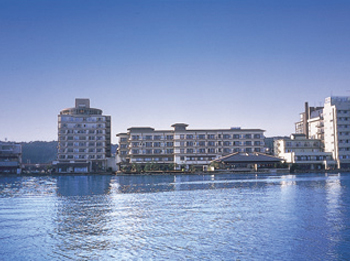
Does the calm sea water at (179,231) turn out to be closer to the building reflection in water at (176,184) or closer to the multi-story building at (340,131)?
the building reflection in water at (176,184)

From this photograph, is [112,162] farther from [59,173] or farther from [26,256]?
[26,256]

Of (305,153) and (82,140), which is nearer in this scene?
(305,153)

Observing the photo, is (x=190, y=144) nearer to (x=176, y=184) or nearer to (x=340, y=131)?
(x=340, y=131)

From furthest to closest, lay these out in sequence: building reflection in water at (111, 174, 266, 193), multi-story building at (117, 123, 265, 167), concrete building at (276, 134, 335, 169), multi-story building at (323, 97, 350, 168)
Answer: multi-story building at (117, 123, 265, 167) < concrete building at (276, 134, 335, 169) < multi-story building at (323, 97, 350, 168) < building reflection in water at (111, 174, 266, 193)

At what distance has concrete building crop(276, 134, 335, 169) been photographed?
406ft

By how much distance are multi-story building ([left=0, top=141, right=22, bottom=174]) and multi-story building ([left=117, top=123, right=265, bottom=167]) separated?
40.0m

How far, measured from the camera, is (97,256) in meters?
20.4

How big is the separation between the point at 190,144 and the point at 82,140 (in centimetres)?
3778

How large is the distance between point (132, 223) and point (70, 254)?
898 centimetres

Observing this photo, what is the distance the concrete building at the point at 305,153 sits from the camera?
406ft

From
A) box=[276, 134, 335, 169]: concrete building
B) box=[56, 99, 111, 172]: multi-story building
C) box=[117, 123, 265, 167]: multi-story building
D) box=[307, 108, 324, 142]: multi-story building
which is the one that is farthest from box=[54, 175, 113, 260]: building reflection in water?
box=[307, 108, 324, 142]: multi-story building

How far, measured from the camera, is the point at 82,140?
13512cm

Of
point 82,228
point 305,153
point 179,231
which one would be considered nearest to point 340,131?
point 305,153

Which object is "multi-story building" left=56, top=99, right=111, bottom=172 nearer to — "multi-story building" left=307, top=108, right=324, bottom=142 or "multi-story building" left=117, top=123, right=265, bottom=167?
"multi-story building" left=117, top=123, right=265, bottom=167
